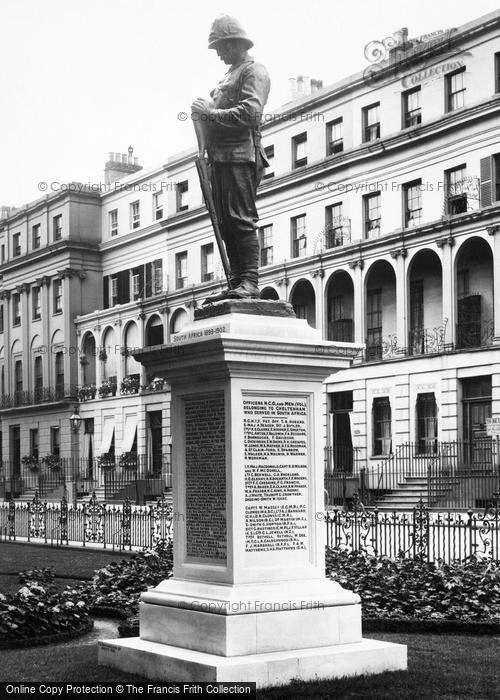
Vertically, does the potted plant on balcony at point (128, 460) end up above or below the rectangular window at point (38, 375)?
below

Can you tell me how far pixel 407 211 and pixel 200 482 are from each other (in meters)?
36.9

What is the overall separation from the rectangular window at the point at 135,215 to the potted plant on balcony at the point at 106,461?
13.8 m

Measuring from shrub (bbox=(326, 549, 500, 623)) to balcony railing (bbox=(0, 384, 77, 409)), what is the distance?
183 ft

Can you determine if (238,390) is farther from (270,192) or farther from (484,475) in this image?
(270,192)

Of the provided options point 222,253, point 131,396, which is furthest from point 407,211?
point 222,253

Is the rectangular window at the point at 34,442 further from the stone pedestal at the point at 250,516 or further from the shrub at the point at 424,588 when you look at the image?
the stone pedestal at the point at 250,516

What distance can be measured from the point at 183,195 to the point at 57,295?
49.3ft

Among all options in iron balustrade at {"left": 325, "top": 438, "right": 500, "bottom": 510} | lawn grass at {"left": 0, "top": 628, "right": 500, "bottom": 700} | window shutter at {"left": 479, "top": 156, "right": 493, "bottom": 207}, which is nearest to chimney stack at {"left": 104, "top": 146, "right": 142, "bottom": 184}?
iron balustrade at {"left": 325, "top": 438, "right": 500, "bottom": 510}

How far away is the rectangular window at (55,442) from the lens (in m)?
73.8

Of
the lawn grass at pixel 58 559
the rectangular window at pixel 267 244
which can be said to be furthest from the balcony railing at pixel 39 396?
the lawn grass at pixel 58 559

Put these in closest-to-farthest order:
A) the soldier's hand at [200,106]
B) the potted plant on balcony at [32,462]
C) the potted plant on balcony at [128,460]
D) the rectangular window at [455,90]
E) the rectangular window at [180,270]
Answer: the soldier's hand at [200,106] < the rectangular window at [455,90] < the potted plant on balcony at [128,460] < the rectangular window at [180,270] < the potted plant on balcony at [32,462]

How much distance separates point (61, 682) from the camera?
414 inches

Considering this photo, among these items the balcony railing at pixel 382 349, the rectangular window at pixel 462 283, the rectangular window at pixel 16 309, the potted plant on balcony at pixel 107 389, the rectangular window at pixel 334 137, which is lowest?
the potted plant on balcony at pixel 107 389

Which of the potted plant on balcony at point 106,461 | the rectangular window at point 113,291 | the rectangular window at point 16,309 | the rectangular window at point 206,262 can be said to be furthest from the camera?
the rectangular window at point 16,309
